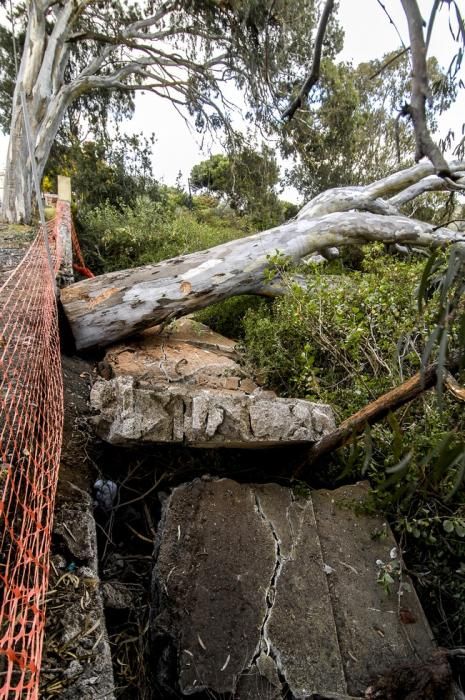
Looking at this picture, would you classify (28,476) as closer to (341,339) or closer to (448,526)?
(448,526)

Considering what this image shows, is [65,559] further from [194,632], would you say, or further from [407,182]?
[407,182]

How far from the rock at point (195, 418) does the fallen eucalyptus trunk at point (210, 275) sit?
170 cm

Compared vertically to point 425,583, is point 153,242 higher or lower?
higher

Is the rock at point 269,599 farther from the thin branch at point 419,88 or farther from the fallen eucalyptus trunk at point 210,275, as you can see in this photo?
the fallen eucalyptus trunk at point 210,275

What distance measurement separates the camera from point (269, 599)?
70.5 inches

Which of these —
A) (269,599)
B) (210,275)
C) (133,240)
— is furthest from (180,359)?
(133,240)

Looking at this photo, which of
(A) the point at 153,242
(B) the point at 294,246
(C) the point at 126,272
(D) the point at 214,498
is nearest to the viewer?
(D) the point at 214,498

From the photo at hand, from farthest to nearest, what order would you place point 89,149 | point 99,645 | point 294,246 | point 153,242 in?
point 89,149 < point 153,242 < point 294,246 < point 99,645

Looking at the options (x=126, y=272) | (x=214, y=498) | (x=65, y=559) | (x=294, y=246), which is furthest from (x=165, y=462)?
(x=294, y=246)

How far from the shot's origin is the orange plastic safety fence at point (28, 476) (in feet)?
3.97

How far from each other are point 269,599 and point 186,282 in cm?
307

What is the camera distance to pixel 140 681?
1.63 meters

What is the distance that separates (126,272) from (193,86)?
28.3 feet

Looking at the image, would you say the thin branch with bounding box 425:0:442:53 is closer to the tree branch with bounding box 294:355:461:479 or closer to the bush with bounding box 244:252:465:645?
the bush with bounding box 244:252:465:645
